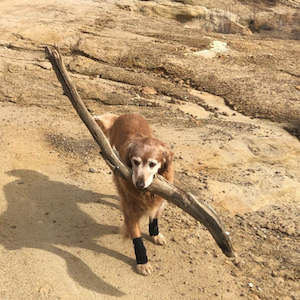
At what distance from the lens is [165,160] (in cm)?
448

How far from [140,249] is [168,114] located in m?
5.25

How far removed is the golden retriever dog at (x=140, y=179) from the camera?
4211 millimetres

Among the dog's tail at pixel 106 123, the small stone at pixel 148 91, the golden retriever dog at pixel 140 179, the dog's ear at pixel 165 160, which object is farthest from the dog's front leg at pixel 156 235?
the small stone at pixel 148 91

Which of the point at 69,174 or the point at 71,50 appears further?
the point at 71,50

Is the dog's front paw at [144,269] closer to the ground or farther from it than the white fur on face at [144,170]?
closer to the ground

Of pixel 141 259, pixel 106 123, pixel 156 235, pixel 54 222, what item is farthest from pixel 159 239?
pixel 106 123

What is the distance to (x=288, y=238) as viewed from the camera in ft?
18.6

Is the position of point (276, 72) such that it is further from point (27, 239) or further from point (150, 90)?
point (27, 239)

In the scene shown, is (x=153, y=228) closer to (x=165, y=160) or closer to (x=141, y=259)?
(x=141, y=259)

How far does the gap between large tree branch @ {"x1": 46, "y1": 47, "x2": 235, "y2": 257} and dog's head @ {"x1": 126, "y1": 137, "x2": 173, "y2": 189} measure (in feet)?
0.38


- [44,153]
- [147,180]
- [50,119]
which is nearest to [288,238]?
[147,180]

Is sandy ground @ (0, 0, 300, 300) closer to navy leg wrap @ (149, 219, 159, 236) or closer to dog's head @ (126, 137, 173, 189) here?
navy leg wrap @ (149, 219, 159, 236)

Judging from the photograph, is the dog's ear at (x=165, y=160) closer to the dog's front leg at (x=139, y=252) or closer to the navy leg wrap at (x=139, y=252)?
the dog's front leg at (x=139, y=252)

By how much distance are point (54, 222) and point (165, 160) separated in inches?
82.6
